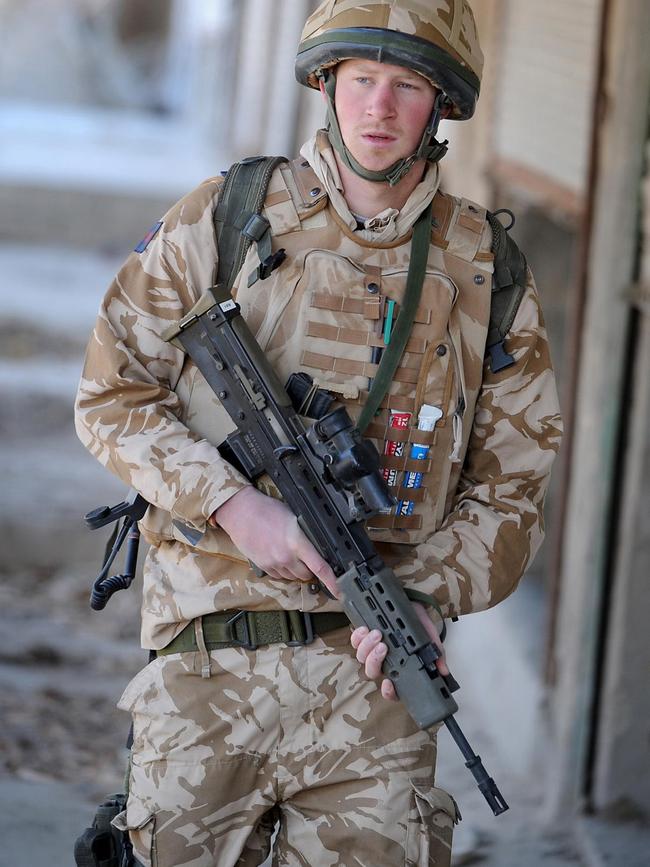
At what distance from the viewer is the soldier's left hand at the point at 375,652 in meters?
2.15

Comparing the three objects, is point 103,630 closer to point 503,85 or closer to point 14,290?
point 503,85

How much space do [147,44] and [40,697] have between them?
29.8m

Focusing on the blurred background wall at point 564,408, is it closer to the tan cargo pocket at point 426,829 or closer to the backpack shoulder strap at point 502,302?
the backpack shoulder strap at point 502,302

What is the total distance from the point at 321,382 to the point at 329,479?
0.19 meters

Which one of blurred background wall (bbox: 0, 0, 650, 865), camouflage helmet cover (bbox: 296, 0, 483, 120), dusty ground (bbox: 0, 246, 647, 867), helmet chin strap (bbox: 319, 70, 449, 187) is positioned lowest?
dusty ground (bbox: 0, 246, 647, 867)

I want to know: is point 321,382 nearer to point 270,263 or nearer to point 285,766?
point 270,263

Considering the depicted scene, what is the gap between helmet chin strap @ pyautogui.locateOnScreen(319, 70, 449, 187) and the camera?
230cm

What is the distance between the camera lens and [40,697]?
5277mm

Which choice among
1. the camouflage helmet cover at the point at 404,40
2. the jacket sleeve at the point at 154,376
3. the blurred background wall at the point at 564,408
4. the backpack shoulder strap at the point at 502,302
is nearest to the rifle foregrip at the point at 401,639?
the jacket sleeve at the point at 154,376

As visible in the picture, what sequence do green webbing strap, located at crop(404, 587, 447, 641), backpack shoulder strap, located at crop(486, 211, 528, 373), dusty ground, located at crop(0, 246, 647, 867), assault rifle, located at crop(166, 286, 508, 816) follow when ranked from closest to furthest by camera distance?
1. assault rifle, located at crop(166, 286, 508, 816)
2. green webbing strap, located at crop(404, 587, 447, 641)
3. backpack shoulder strap, located at crop(486, 211, 528, 373)
4. dusty ground, located at crop(0, 246, 647, 867)

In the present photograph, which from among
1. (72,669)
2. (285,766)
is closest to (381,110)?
(285,766)

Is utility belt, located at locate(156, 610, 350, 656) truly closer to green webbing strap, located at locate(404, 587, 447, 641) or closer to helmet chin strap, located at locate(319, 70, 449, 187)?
green webbing strap, located at locate(404, 587, 447, 641)

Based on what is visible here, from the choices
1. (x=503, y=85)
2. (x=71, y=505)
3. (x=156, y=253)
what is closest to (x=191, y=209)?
(x=156, y=253)

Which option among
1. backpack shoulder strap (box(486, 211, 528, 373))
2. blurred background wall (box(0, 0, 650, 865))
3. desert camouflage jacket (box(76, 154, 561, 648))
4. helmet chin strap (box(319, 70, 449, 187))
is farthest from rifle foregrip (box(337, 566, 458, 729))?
blurred background wall (box(0, 0, 650, 865))
